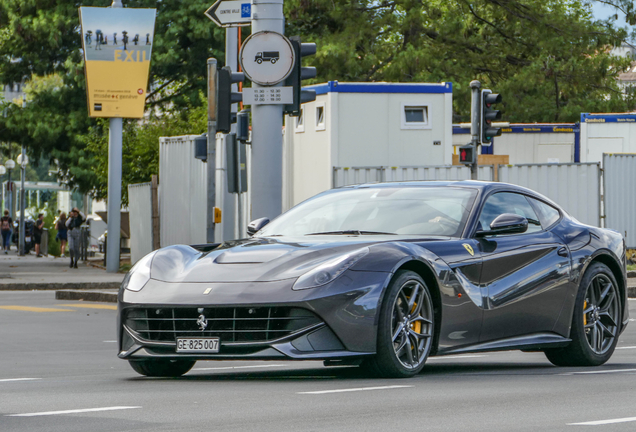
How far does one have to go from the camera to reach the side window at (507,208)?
8.70 metres

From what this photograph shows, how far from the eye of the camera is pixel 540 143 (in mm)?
36438

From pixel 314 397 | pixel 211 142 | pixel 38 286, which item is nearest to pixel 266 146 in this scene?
pixel 211 142

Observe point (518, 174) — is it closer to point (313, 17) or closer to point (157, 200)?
point (157, 200)

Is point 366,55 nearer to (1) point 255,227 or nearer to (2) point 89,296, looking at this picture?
(2) point 89,296

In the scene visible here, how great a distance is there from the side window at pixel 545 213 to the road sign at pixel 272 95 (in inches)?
214

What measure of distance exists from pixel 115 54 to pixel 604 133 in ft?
46.1

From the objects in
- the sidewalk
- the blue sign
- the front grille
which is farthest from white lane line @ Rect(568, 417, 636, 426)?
the sidewalk

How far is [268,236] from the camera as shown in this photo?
8672mm

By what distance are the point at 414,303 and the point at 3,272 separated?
22791 millimetres

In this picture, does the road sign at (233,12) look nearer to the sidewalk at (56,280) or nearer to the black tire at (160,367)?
the sidewalk at (56,280)

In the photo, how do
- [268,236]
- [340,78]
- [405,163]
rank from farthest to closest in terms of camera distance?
A: 1. [340,78]
2. [405,163]
3. [268,236]

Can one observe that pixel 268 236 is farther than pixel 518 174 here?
No

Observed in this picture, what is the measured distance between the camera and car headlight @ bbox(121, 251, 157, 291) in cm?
786

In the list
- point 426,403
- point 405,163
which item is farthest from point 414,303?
point 405,163
